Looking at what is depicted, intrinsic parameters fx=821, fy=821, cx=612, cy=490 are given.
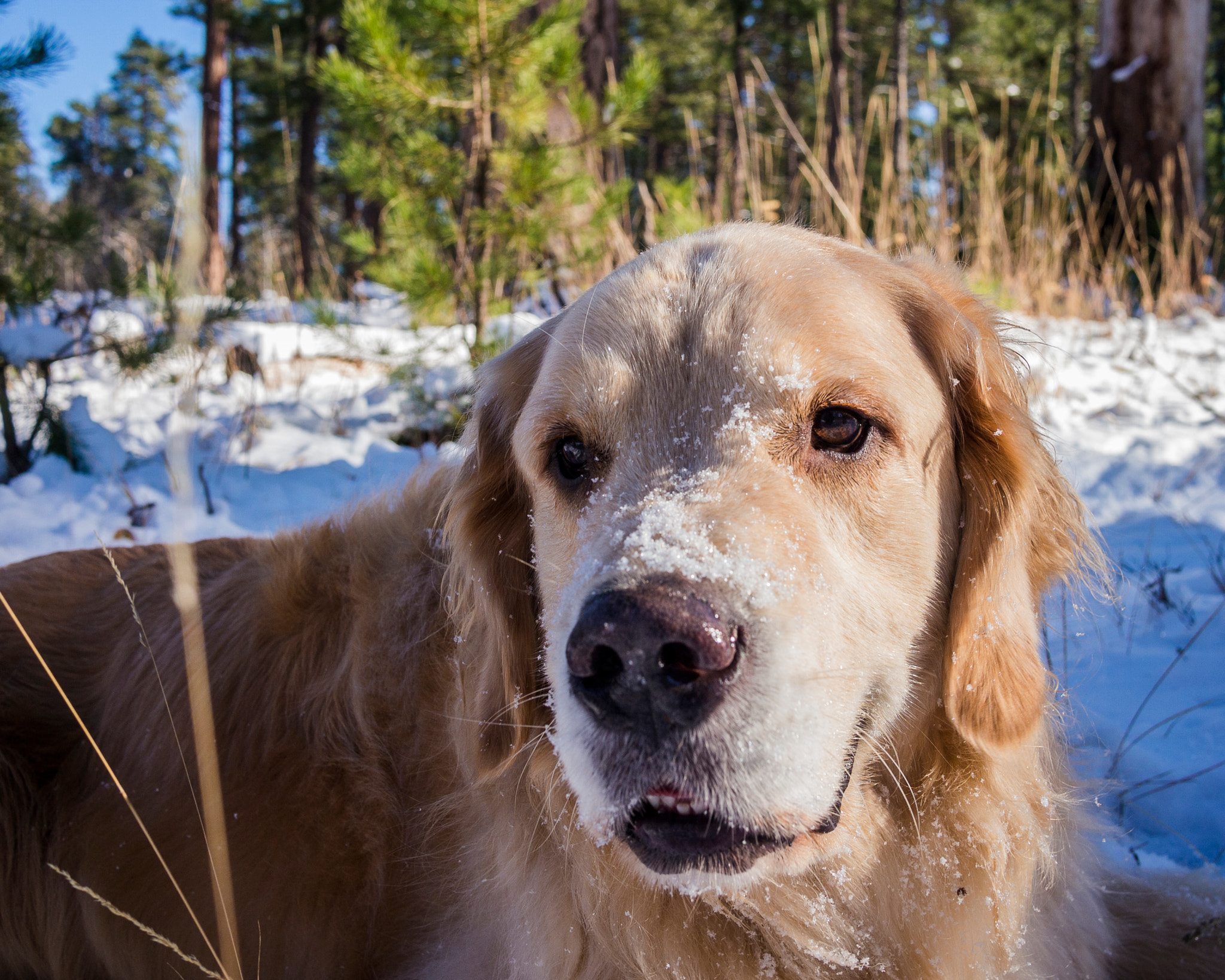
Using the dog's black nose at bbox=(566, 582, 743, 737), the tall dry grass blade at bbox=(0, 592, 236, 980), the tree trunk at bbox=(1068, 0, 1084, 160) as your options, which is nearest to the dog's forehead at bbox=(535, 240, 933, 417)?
the dog's black nose at bbox=(566, 582, 743, 737)

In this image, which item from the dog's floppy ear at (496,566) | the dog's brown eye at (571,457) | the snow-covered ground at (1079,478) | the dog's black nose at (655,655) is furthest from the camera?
the snow-covered ground at (1079,478)

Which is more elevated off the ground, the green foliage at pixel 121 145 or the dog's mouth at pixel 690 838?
the green foliage at pixel 121 145

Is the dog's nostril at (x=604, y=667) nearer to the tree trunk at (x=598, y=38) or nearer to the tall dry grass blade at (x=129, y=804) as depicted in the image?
the tall dry grass blade at (x=129, y=804)

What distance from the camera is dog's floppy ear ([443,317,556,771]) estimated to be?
6.15 feet

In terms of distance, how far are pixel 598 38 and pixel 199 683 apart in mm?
8194

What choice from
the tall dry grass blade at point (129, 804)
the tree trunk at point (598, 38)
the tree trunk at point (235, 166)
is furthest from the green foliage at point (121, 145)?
the tall dry grass blade at point (129, 804)

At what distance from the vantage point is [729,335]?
1.68 metres

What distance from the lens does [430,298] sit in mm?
4980

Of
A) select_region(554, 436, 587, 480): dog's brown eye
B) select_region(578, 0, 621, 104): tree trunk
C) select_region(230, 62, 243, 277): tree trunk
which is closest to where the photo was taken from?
select_region(554, 436, 587, 480): dog's brown eye

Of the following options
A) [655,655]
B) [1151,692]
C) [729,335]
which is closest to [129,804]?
[655,655]

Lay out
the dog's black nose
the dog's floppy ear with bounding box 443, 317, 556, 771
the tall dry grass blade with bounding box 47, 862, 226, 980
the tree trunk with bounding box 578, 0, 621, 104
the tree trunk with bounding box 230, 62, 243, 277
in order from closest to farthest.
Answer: the dog's black nose
the tall dry grass blade with bounding box 47, 862, 226, 980
the dog's floppy ear with bounding box 443, 317, 556, 771
the tree trunk with bounding box 578, 0, 621, 104
the tree trunk with bounding box 230, 62, 243, 277

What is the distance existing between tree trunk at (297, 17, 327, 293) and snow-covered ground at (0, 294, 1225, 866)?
43.1ft

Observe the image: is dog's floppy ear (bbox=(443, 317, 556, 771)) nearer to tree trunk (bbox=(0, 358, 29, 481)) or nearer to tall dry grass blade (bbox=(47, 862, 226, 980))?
tall dry grass blade (bbox=(47, 862, 226, 980))

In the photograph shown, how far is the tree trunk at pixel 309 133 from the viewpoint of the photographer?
19.4 metres
